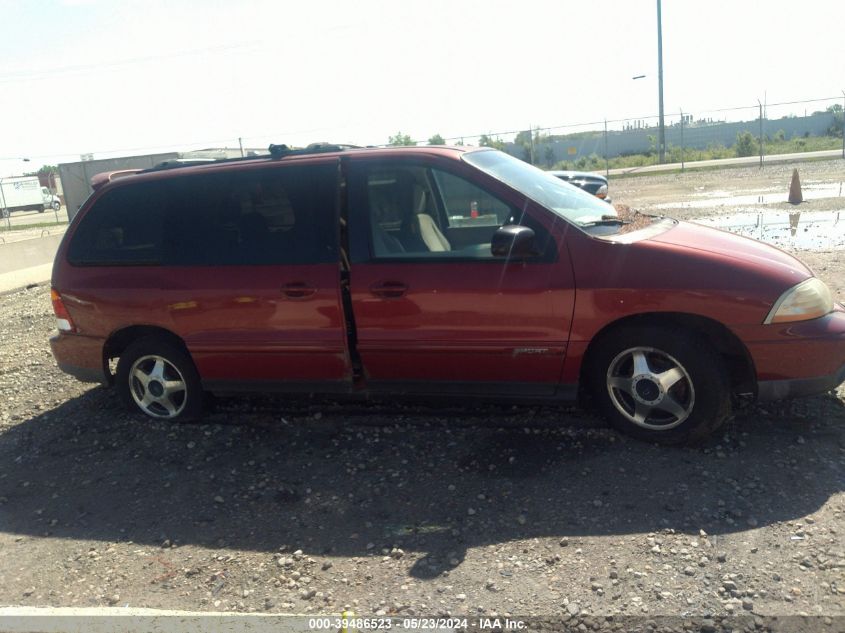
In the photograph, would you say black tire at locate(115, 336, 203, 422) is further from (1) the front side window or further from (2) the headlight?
(2) the headlight

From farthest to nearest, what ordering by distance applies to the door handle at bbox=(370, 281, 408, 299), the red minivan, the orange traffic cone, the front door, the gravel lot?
1. the orange traffic cone
2. the door handle at bbox=(370, 281, 408, 299)
3. the front door
4. the red minivan
5. the gravel lot

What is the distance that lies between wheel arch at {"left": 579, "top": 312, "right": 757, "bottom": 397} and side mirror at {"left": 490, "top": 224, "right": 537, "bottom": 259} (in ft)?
2.07

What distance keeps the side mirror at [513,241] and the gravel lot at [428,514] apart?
115 cm

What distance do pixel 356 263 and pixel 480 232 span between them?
0.92 m

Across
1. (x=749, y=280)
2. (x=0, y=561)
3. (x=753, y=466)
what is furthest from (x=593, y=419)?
(x=0, y=561)

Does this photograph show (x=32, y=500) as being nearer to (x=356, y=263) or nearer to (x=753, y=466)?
(x=356, y=263)

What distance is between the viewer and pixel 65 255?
5.20m

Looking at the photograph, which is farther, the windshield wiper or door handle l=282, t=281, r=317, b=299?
door handle l=282, t=281, r=317, b=299

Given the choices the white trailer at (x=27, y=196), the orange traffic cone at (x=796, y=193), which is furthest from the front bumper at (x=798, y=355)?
the white trailer at (x=27, y=196)

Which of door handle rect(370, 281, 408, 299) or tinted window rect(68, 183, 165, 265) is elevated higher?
tinted window rect(68, 183, 165, 265)

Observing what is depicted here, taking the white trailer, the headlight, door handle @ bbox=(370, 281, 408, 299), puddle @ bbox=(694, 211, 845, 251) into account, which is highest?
the white trailer

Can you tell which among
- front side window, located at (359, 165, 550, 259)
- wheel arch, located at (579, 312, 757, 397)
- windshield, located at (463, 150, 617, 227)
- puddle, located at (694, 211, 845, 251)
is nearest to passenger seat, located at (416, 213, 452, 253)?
front side window, located at (359, 165, 550, 259)

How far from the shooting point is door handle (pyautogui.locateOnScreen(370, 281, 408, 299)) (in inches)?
169

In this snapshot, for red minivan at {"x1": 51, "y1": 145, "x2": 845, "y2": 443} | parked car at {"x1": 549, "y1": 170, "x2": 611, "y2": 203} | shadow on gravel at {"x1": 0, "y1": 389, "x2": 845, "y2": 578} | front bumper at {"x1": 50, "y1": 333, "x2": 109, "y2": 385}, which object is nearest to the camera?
shadow on gravel at {"x1": 0, "y1": 389, "x2": 845, "y2": 578}
